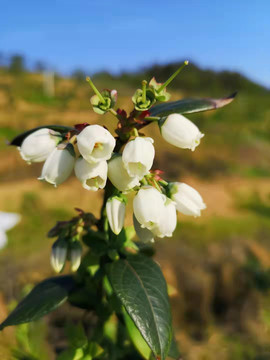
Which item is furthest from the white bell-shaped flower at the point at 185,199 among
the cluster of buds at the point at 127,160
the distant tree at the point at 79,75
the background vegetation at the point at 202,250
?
the distant tree at the point at 79,75

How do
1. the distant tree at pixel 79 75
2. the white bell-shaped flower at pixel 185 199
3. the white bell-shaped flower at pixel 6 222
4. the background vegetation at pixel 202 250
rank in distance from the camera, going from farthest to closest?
1. the distant tree at pixel 79 75
2. the white bell-shaped flower at pixel 6 222
3. the background vegetation at pixel 202 250
4. the white bell-shaped flower at pixel 185 199

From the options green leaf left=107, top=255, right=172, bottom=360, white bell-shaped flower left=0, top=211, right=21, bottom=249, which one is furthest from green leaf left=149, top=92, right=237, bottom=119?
white bell-shaped flower left=0, top=211, right=21, bottom=249

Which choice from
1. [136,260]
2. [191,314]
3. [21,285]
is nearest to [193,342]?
[191,314]

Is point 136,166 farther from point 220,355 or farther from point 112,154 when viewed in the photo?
point 220,355

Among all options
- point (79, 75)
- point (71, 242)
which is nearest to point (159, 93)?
point (71, 242)

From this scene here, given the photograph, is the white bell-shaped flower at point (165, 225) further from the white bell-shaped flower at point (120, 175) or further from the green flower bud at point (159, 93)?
the green flower bud at point (159, 93)

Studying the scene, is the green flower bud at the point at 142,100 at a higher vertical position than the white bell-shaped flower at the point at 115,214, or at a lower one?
higher

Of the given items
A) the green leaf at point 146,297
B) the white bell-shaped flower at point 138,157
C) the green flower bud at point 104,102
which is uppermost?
the green flower bud at point 104,102
